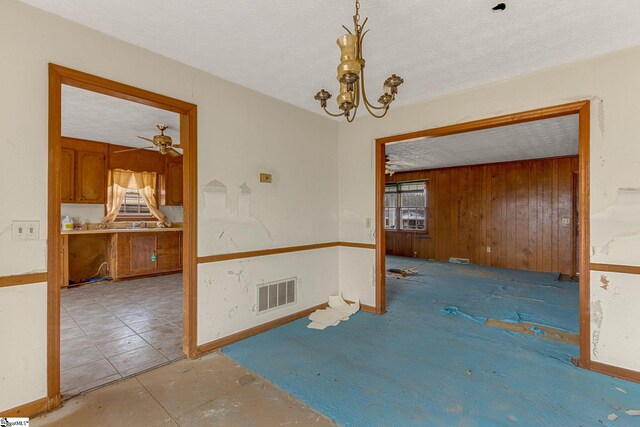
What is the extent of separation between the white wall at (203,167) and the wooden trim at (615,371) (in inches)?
103

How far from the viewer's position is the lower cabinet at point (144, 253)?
5.31m

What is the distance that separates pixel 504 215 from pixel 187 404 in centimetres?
711

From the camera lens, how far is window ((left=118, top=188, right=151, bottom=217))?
19.2 feet

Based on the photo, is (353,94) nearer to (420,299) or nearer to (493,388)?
(493,388)

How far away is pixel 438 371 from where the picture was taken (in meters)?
2.38

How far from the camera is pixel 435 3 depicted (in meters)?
1.81

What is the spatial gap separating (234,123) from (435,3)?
6.37ft

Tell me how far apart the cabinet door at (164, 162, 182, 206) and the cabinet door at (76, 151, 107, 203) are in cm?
109

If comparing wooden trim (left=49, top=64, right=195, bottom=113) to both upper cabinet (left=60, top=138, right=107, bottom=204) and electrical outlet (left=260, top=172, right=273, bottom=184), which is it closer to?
electrical outlet (left=260, top=172, right=273, bottom=184)

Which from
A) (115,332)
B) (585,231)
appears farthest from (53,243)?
(585,231)

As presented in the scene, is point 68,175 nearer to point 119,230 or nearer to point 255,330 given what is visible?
point 119,230

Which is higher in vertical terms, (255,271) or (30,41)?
(30,41)

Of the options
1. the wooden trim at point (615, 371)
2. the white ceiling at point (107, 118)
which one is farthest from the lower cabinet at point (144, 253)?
the wooden trim at point (615, 371)

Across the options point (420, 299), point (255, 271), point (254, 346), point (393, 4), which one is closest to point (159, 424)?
point (254, 346)
